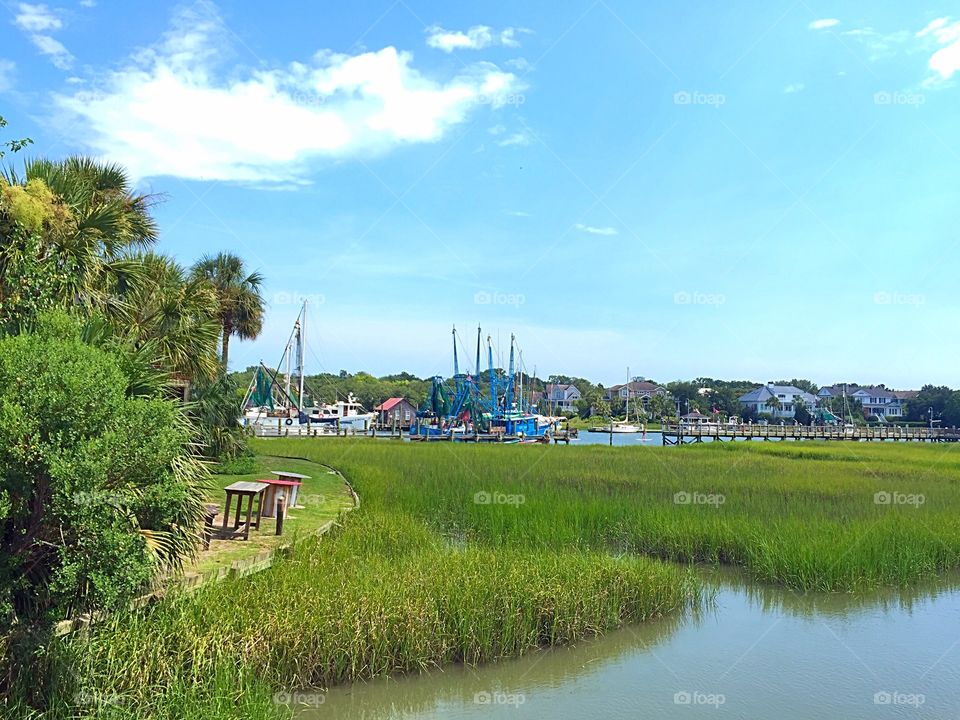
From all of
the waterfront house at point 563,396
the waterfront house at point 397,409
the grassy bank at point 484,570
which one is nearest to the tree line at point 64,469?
the grassy bank at point 484,570

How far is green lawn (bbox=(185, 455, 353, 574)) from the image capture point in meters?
10.2

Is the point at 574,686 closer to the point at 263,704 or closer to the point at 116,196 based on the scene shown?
the point at 263,704

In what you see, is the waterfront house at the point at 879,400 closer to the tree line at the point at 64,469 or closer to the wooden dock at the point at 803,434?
the wooden dock at the point at 803,434

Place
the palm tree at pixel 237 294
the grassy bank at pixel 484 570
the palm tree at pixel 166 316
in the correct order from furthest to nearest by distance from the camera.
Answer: the palm tree at pixel 237 294, the palm tree at pixel 166 316, the grassy bank at pixel 484 570

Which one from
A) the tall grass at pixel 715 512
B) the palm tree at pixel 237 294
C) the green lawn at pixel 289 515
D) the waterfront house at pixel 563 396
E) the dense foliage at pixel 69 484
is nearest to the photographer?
the dense foliage at pixel 69 484

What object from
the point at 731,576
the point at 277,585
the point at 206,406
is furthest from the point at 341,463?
the point at 277,585

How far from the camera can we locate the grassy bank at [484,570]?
Answer: 689 centimetres

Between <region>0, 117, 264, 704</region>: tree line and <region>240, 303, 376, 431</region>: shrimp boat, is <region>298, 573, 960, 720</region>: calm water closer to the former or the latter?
<region>0, 117, 264, 704</region>: tree line

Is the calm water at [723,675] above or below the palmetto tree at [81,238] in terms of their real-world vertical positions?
below

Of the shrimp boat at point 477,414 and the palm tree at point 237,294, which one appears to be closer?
the palm tree at point 237,294

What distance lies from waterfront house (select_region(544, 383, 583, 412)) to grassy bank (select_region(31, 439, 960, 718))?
12029cm

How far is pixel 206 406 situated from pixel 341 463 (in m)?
7.53

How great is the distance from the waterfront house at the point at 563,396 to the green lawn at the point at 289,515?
120 meters

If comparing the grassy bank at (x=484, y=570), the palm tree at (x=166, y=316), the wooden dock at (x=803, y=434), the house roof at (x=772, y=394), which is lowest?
the grassy bank at (x=484, y=570)
